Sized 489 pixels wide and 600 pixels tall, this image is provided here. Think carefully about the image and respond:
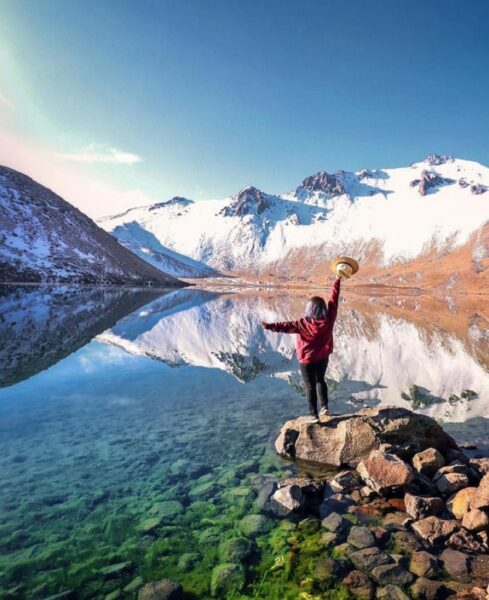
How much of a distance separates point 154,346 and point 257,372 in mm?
10321

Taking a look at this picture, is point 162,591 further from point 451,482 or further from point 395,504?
point 451,482

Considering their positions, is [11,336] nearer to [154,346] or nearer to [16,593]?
[154,346]

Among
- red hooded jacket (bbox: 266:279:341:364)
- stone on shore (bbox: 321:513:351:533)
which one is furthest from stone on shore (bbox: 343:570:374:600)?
red hooded jacket (bbox: 266:279:341:364)

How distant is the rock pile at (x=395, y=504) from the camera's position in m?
7.03

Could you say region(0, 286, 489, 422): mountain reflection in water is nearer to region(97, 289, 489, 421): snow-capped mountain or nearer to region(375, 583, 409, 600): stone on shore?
region(97, 289, 489, 421): snow-capped mountain

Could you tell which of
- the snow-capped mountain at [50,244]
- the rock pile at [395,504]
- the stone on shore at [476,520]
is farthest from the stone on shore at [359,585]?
the snow-capped mountain at [50,244]

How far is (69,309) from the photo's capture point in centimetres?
4934

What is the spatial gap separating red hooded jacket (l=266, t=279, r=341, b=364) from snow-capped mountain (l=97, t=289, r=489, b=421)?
5.98 metres

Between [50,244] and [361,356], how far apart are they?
11629cm

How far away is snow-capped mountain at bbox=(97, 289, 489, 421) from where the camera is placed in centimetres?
1977

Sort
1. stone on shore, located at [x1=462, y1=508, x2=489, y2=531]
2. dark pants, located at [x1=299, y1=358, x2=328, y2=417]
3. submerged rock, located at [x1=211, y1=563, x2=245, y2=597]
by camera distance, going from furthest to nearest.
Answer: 1. dark pants, located at [x1=299, y1=358, x2=328, y2=417]
2. stone on shore, located at [x1=462, y1=508, x2=489, y2=531]
3. submerged rock, located at [x1=211, y1=563, x2=245, y2=597]

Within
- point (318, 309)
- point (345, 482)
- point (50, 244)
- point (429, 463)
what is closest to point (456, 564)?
point (345, 482)

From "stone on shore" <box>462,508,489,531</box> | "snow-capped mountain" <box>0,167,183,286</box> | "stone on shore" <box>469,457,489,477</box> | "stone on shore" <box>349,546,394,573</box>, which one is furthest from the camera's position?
"snow-capped mountain" <box>0,167,183,286</box>

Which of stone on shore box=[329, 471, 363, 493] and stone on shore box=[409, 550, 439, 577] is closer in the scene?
stone on shore box=[409, 550, 439, 577]
